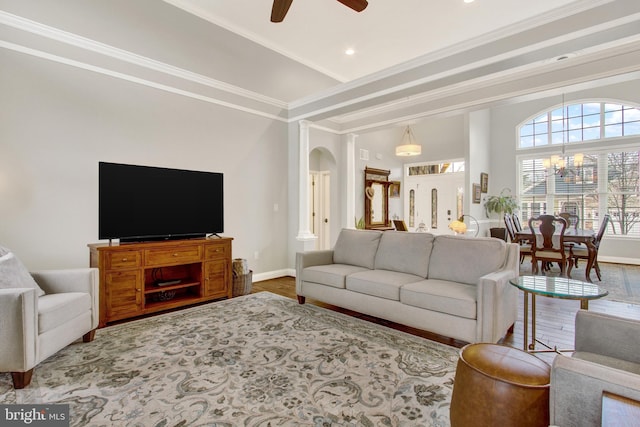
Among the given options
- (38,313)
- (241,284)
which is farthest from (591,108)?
(38,313)

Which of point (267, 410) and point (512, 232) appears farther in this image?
point (512, 232)

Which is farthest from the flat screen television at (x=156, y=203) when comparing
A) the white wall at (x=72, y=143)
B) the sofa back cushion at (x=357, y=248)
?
the sofa back cushion at (x=357, y=248)

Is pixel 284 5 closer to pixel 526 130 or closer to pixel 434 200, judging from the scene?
pixel 434 200

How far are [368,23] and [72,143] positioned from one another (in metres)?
4.01

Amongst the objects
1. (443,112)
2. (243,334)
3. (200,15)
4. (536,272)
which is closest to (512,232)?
(536,272)

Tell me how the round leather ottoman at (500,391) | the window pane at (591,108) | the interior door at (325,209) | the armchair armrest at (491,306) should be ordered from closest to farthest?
the round leather ottoman at (500,391), the armchair armrest at (491,306), the interior door at (325,209), the window pane at (591,108)

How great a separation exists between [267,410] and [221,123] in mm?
3920

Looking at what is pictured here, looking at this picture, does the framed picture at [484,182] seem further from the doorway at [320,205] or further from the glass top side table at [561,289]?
the glass top side table at [561,289]

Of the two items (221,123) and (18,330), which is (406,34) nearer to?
(221,123)

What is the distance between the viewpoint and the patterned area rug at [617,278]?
4.26 metres

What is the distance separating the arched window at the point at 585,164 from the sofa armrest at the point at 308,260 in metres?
5.43

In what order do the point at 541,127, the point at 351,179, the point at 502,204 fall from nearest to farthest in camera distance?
the point at 351,179, the point at 541,127, the point at 502,204

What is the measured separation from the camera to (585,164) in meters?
7.46

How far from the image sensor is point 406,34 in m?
4.79
